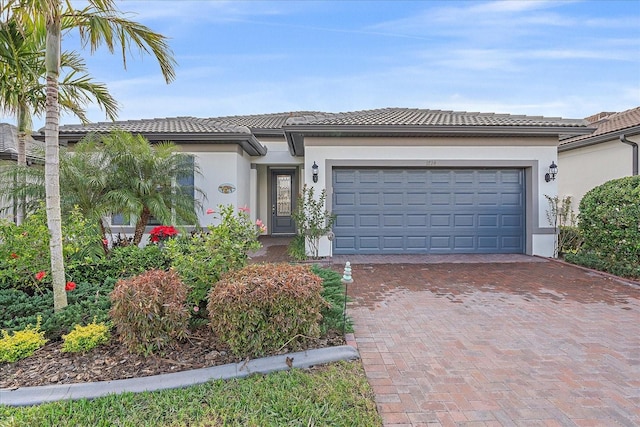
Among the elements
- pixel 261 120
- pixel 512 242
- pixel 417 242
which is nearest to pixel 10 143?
pixel 261 120

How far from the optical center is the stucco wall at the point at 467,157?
9305 millimetres

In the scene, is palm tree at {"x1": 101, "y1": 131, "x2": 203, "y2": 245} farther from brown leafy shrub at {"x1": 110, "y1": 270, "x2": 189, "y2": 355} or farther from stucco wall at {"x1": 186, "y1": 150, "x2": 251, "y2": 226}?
brown leafy shrub at {"x1": 110, "y1": 270, "x2": 189, "y2": 355}

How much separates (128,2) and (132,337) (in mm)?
4049

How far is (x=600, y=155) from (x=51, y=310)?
51.1 feet

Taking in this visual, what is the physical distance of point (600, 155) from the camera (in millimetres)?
11922

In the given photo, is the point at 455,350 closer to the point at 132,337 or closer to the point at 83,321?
the point at 132,337

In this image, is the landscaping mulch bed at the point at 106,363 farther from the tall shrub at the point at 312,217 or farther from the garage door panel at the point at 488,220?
the garage door panel at the point at 488,220

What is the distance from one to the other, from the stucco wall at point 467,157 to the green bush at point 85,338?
6.34m

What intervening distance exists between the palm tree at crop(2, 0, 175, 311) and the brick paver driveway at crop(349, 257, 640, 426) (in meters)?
3.74

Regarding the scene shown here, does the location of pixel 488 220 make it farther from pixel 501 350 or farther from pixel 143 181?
pixel 143 181

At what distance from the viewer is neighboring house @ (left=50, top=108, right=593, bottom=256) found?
9.23 meters

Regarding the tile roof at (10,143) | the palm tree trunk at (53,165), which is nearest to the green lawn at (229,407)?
the palm tree trunk at (53,165)

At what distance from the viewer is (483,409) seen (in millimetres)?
2662

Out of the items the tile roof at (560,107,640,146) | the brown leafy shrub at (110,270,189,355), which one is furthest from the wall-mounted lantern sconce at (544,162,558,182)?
the brown leafy shrub at (110,270,189,355)
